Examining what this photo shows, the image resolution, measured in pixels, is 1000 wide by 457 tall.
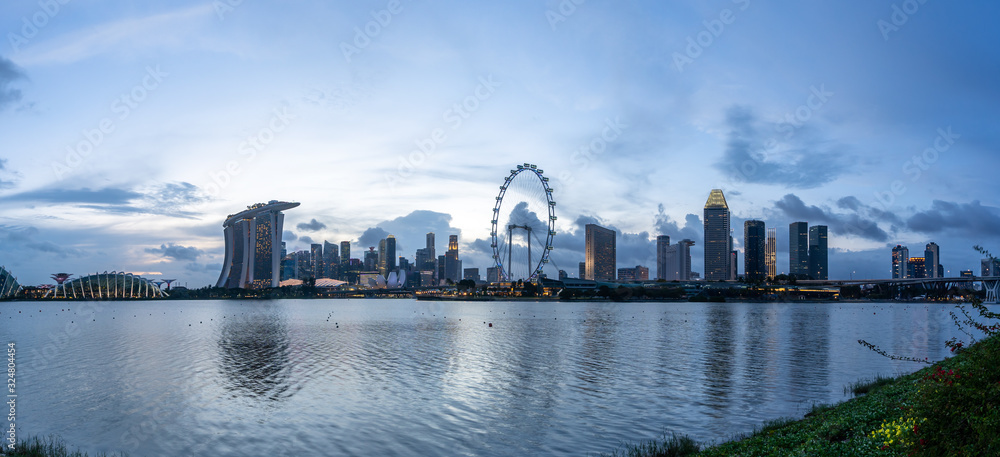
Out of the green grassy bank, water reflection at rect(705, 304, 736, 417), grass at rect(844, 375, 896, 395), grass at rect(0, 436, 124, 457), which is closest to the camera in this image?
the green grassy bank

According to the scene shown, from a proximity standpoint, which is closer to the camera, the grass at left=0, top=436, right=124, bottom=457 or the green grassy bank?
the green grassy bank

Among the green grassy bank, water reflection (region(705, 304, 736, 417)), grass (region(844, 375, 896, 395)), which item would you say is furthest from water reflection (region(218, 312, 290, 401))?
grass (region(844, 375, 896, 395))

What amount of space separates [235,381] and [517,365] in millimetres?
19675

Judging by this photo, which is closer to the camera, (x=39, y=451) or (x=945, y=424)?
(x=945, y=424)

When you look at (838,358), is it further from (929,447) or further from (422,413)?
(929,447)

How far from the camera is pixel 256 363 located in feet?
152

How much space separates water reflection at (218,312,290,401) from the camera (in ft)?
113

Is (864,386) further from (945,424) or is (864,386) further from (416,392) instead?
(945,424)

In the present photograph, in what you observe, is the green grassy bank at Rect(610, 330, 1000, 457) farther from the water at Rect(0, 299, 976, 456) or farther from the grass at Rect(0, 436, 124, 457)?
the grass at Rect(0, 436, 124, 457)

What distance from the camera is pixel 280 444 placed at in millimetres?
22969

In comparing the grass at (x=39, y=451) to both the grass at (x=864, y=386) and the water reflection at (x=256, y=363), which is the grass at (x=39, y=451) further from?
the grass at (x=864, y=386)

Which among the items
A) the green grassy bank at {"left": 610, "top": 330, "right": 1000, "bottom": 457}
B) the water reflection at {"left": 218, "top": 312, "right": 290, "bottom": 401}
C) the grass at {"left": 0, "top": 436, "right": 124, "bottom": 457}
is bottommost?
the water reflection at {"left": 218, "top": 312, "right": 290, "bottom": 401}

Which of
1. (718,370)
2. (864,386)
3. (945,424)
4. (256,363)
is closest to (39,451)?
(945,424)

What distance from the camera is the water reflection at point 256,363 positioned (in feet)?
113
